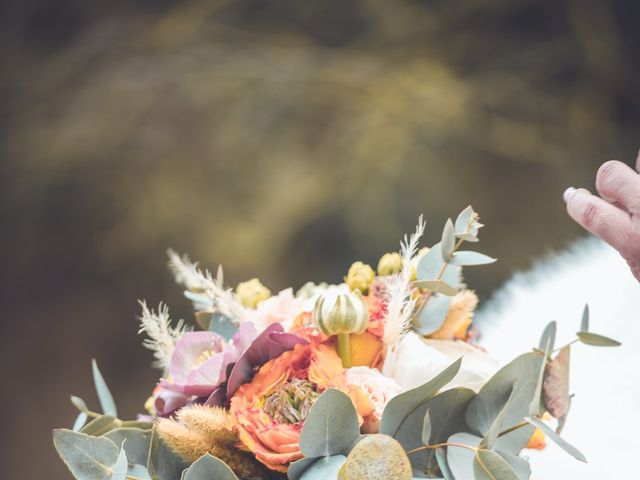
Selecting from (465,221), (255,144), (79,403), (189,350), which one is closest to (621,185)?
(465,221)

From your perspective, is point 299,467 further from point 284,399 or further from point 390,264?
point 390,264

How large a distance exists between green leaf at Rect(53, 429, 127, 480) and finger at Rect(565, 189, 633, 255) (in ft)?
1.09

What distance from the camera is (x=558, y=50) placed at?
176 cm

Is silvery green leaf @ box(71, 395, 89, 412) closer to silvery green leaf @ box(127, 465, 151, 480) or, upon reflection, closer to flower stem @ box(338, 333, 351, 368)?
silvery green leaf @ box(127, 465, 151, 480)

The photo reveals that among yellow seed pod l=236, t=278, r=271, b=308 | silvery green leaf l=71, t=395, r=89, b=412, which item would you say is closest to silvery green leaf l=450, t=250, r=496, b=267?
yellow seed pod l=236, t=278, r=271, b=308

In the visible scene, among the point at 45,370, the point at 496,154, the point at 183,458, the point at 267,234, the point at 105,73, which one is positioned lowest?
the point at 45,370

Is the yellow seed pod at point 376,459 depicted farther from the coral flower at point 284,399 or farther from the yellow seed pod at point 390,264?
the yellow seed pod at point 390,264

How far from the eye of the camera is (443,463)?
444 millimetres

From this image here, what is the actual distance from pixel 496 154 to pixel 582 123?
23 cm

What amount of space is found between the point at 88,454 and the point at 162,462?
0.05 m

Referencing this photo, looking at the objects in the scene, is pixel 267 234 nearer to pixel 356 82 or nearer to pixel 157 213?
pixel 157 213

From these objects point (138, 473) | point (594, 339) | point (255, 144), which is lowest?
point (138, 473)

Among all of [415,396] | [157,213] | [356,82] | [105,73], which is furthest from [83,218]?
[415,396]

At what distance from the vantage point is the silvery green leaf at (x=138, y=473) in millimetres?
471
